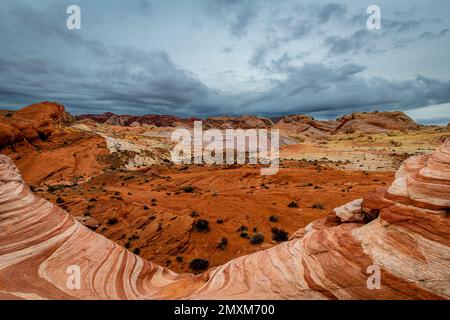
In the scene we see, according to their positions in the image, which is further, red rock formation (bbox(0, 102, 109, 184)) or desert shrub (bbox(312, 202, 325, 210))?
red rock formation (bbox(0, 102, 109, 184))

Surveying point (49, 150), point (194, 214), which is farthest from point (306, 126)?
point (194, 214)

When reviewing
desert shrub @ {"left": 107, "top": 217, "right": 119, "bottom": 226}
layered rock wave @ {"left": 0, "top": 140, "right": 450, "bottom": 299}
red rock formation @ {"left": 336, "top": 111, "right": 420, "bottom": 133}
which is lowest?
desert shrub @ {"left": 107, "top": 217, "right": 119, "bottom": 226}

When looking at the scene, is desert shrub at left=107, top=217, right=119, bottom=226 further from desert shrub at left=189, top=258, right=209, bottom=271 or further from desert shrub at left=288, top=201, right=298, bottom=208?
desert shrub at left=288, top=201, right=298, bottom=208

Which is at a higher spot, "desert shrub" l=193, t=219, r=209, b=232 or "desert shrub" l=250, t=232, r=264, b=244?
"desert shrub" l=193, t=219, r=209, b=232

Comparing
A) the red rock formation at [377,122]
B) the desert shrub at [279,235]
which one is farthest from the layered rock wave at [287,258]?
the red rock formation at [377,122]

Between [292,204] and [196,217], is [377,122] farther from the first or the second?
[196,217]

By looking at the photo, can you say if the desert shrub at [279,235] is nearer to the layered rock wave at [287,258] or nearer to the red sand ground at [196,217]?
the red sand ground at [196,217]

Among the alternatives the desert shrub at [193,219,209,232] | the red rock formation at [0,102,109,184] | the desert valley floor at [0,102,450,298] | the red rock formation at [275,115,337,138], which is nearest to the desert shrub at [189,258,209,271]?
the desert valley floor at [0,102,450,298]
